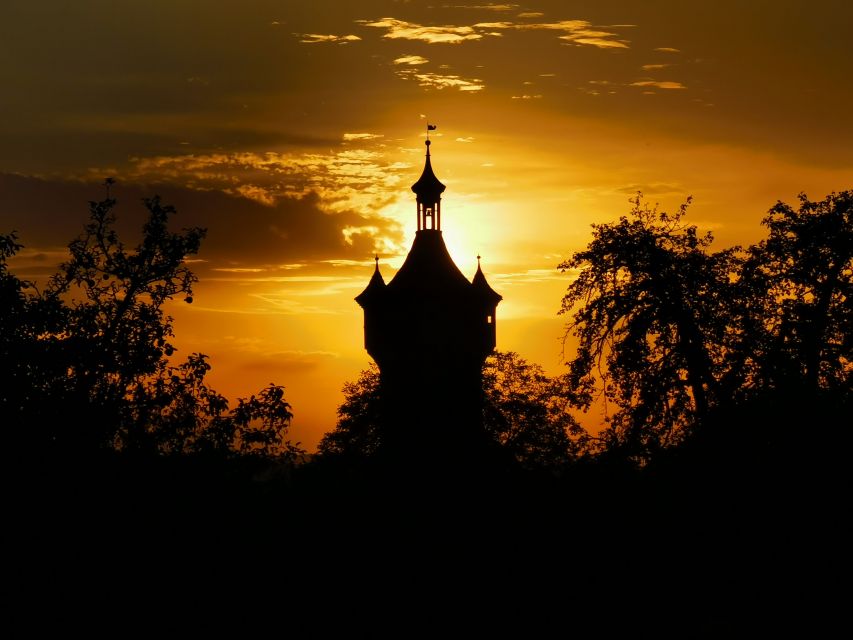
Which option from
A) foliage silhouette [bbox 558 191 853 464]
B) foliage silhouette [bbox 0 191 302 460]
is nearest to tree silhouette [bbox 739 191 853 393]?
foliage silhouette [bbox 558 191 853 464]

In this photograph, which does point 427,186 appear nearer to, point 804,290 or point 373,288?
point 373,288

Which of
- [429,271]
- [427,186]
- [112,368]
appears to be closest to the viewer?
[112,368]

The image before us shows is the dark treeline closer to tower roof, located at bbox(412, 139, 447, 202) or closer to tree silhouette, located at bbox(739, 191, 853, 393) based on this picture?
tree silhouette, located at bbox(739, 191, 853, 393)

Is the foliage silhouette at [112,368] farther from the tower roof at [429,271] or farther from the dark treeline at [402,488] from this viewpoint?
the tower roof at [429,271]

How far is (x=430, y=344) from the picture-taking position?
169 feet

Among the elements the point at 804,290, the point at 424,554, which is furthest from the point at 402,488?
the point at 804,290

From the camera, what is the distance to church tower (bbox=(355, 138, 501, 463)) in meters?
51.2

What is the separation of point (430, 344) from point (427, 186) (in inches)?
261

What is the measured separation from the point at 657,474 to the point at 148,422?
12.2 m

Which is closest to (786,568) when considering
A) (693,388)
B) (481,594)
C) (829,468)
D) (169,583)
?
(829,468)

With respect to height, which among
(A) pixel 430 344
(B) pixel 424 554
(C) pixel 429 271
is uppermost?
(C) pixel 429 271

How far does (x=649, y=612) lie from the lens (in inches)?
1077

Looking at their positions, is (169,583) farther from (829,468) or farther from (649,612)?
(829,468)

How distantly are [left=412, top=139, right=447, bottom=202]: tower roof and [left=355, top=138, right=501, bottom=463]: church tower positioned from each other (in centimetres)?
4
